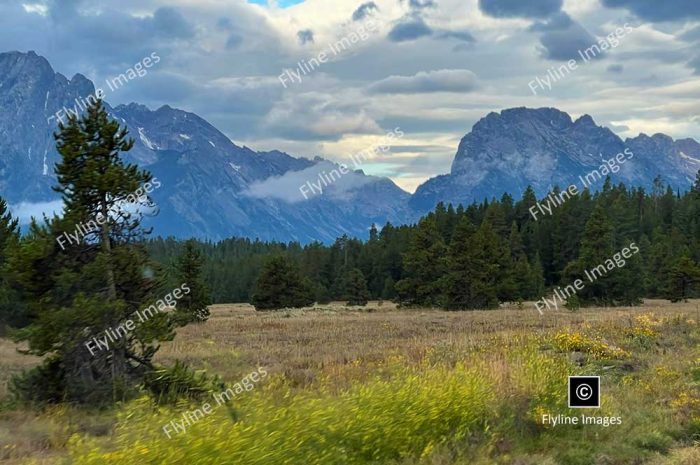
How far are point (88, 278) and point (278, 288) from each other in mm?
50592

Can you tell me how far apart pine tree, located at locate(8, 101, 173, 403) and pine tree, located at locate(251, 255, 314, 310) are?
163ft

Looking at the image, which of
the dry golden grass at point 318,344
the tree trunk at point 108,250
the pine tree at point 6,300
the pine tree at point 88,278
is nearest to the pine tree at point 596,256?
the dry golden grass at point 318,344

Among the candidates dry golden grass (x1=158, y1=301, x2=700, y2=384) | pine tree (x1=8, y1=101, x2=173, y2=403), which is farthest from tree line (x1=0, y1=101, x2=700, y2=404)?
dry golden grass (x1=158, y1=301, x2=700, y2=384)

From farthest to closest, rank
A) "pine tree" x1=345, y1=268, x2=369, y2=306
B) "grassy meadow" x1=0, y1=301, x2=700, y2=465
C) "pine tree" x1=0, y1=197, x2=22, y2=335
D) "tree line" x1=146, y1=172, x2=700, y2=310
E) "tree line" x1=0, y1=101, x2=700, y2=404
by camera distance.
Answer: "pine tree" x1=345, y1=268, x2=369, y2=306 < "tree line" x1=146, y1=172, x2=700, y2=310 < "pine tree" x1=0, y1=197, x2=22, y2=335 < "tree line" x1=0, y1=101, x2=700, y2=404 < "grassy meadow" x1=0, y1=301, x2=700, y2=465

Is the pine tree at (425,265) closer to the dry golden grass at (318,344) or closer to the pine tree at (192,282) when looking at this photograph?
the pine tree at (192,282)

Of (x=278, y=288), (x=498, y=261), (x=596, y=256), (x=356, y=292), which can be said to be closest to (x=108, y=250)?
(x=596, y=256)

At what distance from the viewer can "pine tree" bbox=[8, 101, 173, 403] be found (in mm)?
12031

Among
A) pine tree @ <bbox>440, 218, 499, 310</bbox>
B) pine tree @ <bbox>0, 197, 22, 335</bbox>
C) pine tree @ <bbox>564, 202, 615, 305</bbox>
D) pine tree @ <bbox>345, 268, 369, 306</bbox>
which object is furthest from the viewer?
pine tree @ <bbox>345, 268, 369, 306</bbox>

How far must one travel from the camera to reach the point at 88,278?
12.4 m

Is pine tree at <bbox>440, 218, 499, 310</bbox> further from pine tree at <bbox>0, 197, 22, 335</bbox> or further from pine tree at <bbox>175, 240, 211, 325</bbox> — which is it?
pine tree at <bbox>0, 197, 22, 335</bbox>

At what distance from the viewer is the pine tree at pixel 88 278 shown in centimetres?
1203

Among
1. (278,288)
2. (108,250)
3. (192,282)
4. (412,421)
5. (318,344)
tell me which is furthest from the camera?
(278,288)

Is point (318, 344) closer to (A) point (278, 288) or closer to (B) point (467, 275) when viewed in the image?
(B) point (467, 275)

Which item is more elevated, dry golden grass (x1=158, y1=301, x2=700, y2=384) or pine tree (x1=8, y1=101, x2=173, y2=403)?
pine tree (x1=8, y1=101, x2=173, y2=403)
